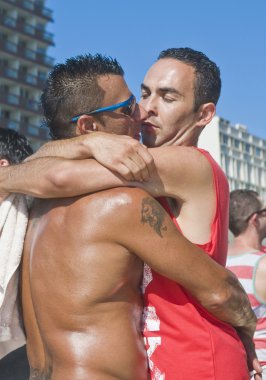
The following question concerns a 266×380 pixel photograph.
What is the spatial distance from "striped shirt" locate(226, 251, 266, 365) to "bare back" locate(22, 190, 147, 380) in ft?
7.93

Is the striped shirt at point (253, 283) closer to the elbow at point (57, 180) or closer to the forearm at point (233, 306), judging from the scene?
the forearm at point (233, 306)

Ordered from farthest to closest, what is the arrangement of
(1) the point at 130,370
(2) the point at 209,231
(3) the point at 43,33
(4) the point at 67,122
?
(3) the point at 43,33 → (4) the point at 67,122 → (2) the point at 209,231 → (1) the point at 130,370

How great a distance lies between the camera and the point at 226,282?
8.44ft

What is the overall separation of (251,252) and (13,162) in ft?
6.62

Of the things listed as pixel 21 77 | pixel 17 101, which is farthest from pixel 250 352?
pixel 21 77

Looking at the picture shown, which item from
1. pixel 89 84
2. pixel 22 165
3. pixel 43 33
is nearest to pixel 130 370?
pixel 22 165

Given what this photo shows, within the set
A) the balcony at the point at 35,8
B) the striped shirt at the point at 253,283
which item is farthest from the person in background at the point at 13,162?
the balcony at the point at 35,8

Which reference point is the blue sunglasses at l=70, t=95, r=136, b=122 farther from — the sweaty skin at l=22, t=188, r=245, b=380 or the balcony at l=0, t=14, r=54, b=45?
the balcony at l=0, t=14, r=54, b=45

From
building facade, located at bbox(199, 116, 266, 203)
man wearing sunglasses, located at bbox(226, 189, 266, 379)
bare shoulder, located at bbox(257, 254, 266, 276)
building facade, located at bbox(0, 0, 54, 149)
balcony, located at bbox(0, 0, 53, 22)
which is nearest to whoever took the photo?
man wearing sunglasses, located at bbox(226, 189, 266, 379)

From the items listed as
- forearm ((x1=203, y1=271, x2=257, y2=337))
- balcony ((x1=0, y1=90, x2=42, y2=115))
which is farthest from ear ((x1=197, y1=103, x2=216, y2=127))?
balcony ((x1=0, y1=90, x2=42, y2=115))

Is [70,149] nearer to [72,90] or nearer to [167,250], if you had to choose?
[72,90]

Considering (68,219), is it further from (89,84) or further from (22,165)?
(89,84)

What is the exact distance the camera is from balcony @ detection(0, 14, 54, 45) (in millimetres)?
64312

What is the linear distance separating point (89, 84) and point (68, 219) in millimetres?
624
